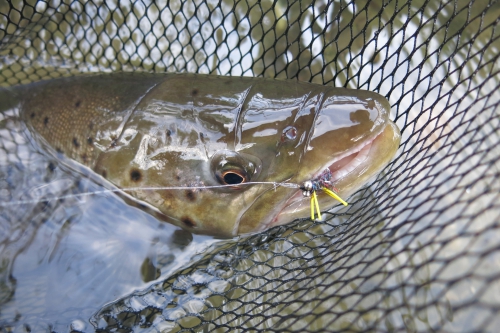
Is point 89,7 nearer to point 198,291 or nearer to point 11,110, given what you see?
point 11,110

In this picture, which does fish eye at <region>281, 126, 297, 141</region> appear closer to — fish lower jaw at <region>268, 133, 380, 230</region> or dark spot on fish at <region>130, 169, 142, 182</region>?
fish lower jaw at <region>268, 133, 380, 230</region>

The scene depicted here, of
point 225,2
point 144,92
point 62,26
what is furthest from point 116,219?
point 225,2

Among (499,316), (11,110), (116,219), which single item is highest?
(11,110)

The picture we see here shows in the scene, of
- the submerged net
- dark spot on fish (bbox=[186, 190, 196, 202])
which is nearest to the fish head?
dark spot on fish (bbox=[186, 190, 196, 202])

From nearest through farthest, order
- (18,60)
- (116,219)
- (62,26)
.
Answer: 1. (116,219)
2. (18,60)
3. (62,26)

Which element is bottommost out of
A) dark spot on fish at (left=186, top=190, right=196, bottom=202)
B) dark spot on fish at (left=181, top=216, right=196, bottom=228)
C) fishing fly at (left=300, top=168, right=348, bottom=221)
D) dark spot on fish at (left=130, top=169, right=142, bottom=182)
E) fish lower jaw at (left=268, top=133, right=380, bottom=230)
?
fishing fly at (left=300, top=168, right=348, bottom=221)

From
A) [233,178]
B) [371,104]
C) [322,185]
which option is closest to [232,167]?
[233,178]
